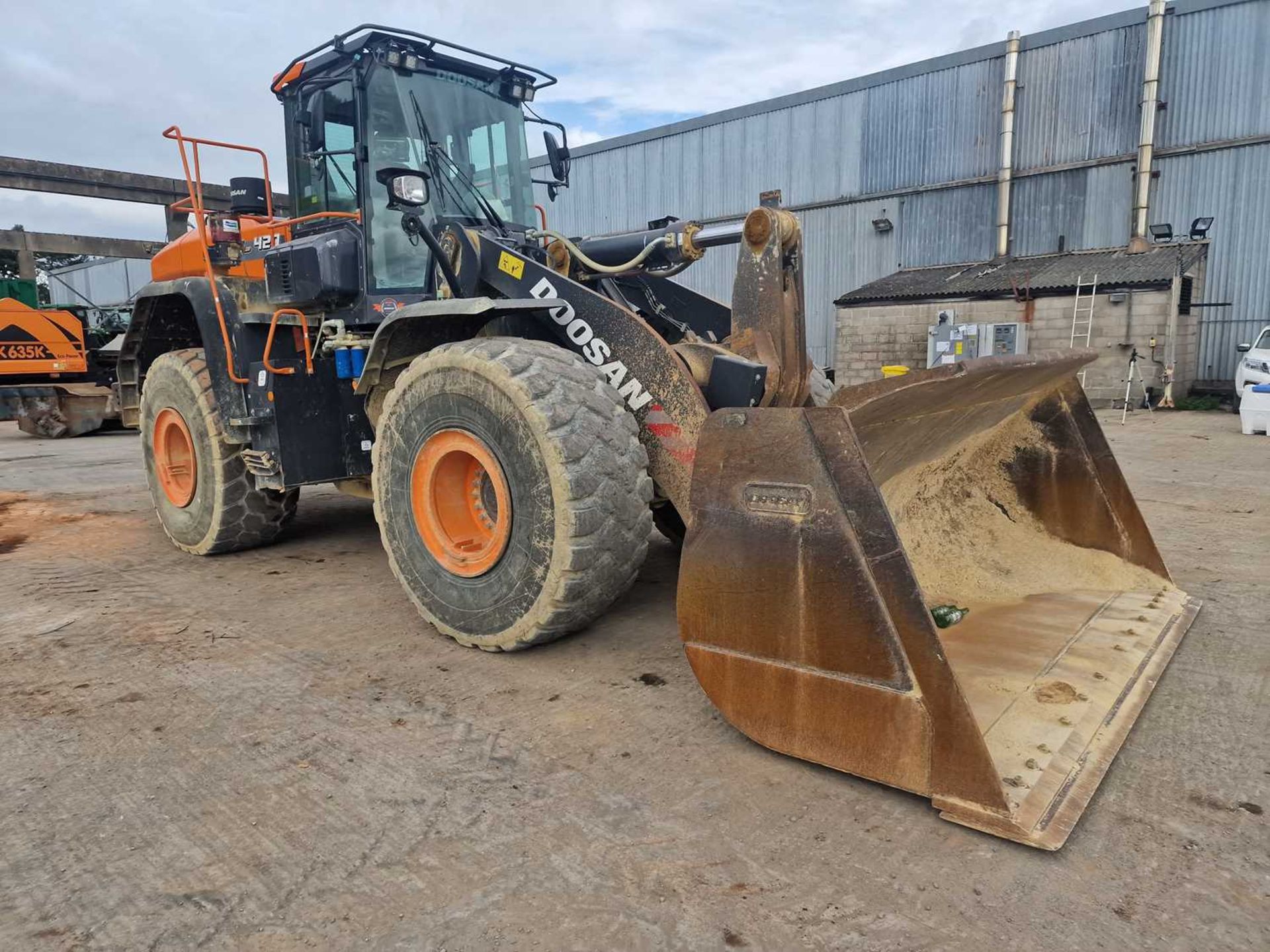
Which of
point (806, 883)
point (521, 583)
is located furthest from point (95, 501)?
point (806, 883)

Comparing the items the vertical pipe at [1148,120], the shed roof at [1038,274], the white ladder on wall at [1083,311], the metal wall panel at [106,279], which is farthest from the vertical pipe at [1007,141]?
the metal wall panel at [106,279]

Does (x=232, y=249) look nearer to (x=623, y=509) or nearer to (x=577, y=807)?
(x=623, y=509)

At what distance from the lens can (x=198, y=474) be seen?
519 cm

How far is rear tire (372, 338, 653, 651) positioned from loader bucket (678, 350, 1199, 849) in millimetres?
604

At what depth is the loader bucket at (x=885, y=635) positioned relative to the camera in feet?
7.23

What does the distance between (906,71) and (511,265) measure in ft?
62.7

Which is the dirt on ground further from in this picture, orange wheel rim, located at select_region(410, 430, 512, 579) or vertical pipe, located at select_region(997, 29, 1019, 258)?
vertical pipe, located at select_region(997, 29, 1019, 258)

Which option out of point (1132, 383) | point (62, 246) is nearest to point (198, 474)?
point (62, 246)

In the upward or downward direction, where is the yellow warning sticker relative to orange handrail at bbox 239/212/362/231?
downward

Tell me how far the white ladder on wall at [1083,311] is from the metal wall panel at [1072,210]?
2555 mm

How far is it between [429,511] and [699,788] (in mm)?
1807

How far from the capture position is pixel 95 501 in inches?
291

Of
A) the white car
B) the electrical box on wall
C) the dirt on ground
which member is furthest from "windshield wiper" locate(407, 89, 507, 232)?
the electrical box on wall

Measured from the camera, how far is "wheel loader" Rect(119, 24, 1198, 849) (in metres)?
2.34
